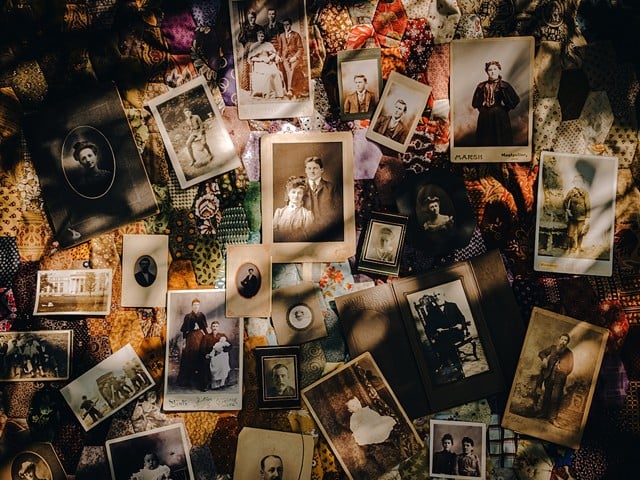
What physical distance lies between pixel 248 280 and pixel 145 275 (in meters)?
0.33

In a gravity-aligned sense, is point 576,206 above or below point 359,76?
below

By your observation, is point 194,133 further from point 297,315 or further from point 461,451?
point 461,451

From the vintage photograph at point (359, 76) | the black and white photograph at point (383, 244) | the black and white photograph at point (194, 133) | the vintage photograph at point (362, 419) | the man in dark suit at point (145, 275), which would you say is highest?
the vintage photograph at point (359, 76)

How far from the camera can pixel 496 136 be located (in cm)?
150

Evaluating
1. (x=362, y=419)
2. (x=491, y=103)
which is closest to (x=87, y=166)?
(x=362, y=419)

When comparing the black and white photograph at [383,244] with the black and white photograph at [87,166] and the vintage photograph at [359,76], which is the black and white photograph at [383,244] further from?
the black and white photograph at [87,166]

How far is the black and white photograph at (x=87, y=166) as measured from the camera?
1518 millimetres

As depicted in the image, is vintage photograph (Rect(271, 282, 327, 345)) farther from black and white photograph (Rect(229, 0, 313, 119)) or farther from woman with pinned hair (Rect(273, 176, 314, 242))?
black and white photograph (Rect(229, 0, 313, 119))

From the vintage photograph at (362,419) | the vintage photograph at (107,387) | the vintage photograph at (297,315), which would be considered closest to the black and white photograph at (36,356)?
the vintage photograph at (107,387)

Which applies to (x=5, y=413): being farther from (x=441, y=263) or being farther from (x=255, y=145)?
(x=441, y=263)

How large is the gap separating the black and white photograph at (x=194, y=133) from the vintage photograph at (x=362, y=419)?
0.75 metres

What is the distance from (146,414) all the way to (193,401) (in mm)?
159

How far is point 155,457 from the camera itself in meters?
1.50

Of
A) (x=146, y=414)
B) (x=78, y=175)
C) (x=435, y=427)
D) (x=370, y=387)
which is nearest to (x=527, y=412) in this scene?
(x=435, y=427)
